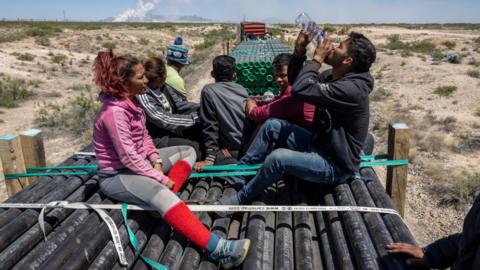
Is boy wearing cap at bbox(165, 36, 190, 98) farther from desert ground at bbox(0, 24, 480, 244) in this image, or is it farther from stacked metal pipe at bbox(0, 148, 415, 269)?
desert ground at bbox(0, 24, 480, 244)

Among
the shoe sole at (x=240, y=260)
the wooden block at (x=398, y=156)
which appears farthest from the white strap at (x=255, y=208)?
the wooden block at (x=398, y=156)

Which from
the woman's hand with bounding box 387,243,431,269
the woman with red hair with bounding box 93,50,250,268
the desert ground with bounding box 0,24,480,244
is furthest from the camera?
the desert ground with bounding box 0,24,480,244

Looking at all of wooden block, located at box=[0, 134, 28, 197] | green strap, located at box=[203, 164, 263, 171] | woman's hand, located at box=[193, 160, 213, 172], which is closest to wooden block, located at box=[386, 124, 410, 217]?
green strap, located at box=[203, 164, 263, 171]

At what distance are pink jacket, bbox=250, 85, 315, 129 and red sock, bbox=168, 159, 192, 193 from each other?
3.19 ft

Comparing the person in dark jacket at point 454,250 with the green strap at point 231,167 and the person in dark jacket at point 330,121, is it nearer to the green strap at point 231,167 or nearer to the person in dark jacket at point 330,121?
the person in dark jacket at point 330,121

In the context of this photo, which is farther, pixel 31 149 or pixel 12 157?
pixel 31 149

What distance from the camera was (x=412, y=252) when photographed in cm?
246

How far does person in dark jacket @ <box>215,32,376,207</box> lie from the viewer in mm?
3088

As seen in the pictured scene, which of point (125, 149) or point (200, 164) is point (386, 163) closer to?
point (200, 164)

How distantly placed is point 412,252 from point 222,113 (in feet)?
8.02

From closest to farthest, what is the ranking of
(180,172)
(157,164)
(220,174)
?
(157,164) → (180,172) → (220,174)

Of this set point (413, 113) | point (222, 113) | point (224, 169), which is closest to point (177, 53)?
point (222, 113)

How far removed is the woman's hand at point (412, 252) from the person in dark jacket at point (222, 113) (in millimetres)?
2065

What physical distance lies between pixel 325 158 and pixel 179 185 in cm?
133
